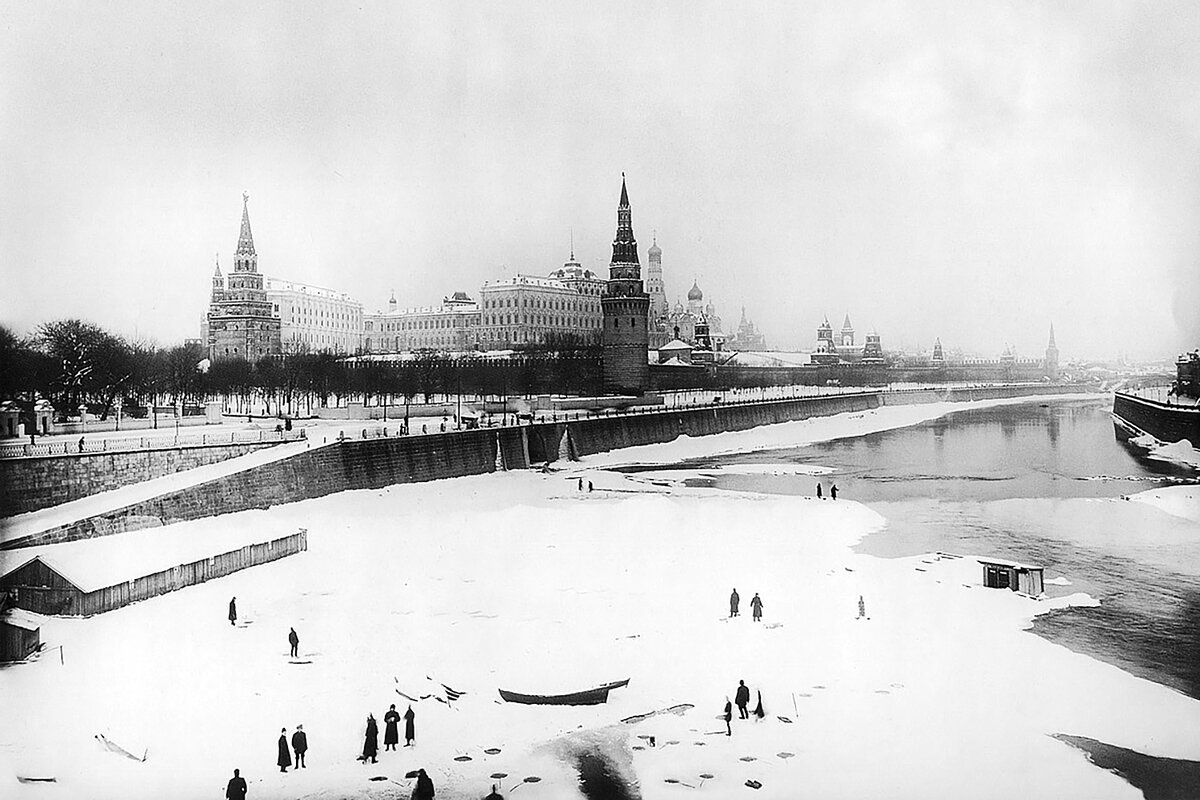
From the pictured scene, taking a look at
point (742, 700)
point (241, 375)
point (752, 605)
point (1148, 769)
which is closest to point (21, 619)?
point (742, 700)

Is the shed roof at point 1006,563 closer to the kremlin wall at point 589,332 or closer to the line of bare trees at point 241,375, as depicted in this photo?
the kremlin wall at point 589,332

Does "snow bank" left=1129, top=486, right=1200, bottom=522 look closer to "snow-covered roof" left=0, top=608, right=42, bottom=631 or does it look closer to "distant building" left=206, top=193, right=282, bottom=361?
"distant building" left=206, top=193, right=282, bottom=361

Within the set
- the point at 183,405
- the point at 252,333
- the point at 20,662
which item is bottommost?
the point at 20,662

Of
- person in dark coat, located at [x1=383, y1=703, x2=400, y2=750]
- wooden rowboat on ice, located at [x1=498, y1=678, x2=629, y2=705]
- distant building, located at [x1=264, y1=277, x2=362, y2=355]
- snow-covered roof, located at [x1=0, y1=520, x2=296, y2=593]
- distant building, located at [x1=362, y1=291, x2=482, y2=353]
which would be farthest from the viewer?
distant building, located at [x1=362, y1=291, x2=482, y2=353]

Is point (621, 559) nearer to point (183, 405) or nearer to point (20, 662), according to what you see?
point (20, 662)

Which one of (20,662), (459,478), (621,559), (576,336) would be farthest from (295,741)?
(576,336)

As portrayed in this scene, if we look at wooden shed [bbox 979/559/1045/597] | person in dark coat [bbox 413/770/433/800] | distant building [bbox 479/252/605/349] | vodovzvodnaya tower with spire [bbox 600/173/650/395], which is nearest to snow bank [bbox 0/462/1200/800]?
person in dark coat [bbox 413/770/433/800]
